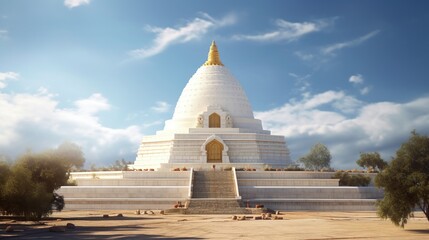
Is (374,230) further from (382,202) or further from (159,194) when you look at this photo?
(159,194)

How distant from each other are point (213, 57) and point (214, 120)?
862 centimetres

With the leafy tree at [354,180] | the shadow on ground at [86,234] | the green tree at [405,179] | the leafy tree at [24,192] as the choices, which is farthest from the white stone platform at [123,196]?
the green tree at [405,179]

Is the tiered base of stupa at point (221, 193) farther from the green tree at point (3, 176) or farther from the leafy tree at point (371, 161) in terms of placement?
the leafy tree at point (371, 161)

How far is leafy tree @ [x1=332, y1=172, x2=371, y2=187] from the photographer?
118 ft

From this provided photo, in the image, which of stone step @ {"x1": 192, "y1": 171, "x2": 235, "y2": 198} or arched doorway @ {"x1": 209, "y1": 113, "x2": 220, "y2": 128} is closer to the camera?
stone step @ {"x1": 192, "y1": 171, "x2": 235, "y2": 198}

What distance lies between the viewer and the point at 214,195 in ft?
105

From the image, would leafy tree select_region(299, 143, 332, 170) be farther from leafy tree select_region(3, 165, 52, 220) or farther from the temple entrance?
leafy tree select_region(3, 165, 52, 220)

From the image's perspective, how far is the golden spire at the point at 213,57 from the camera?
170 feet

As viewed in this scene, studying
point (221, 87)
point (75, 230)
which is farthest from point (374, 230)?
point (221, 87)

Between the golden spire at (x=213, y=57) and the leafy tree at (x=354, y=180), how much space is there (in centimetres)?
2050

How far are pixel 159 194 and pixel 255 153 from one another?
1369cm

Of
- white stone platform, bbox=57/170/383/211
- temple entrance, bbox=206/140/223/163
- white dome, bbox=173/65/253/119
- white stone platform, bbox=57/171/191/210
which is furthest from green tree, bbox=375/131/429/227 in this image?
white dome, bbox=173/65/253/119

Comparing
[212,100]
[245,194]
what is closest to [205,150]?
[212,100]

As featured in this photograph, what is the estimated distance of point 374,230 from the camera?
55.1 ft
